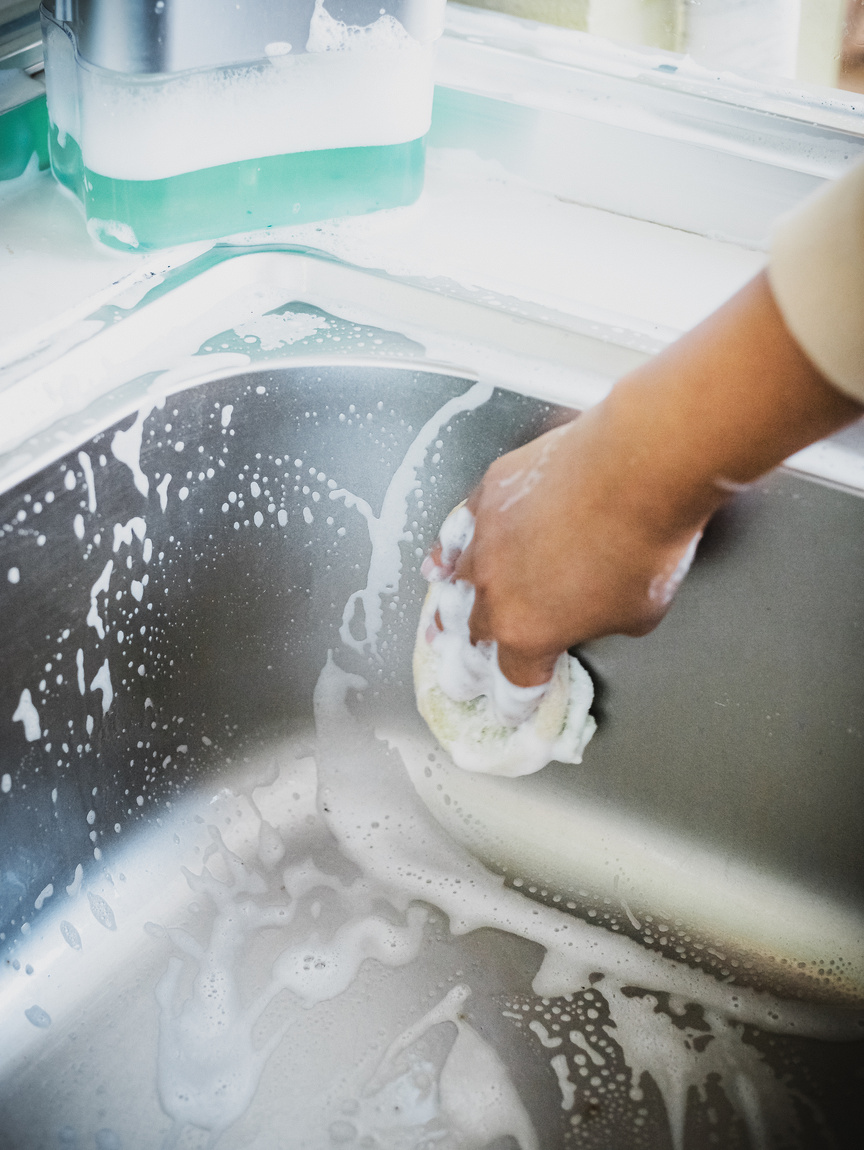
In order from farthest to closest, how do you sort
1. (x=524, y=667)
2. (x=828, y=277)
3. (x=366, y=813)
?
(x=366, y=813), (x=524, y=667), (x=828, y=277)

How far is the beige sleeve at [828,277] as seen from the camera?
0.40m

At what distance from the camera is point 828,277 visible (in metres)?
0.42

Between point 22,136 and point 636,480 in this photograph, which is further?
point 22,136

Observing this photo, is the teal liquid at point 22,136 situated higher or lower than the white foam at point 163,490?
higher

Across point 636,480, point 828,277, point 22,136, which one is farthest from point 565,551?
point 22,136

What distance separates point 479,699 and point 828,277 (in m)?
0.42

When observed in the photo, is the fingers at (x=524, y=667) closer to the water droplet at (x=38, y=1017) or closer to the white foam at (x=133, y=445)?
the white foam at (x=133, y=445)

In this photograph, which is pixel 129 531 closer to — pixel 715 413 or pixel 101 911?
pixel 101 911

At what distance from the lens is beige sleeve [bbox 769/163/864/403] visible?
405mm

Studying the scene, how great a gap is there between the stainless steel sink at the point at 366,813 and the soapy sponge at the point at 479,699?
4 cm

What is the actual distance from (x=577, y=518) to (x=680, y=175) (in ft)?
1.62

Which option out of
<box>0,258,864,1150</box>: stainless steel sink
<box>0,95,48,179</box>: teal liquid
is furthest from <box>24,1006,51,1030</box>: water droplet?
<box>0,95,48,179</box>: teal liquid

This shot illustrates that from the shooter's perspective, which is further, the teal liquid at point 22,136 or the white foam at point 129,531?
the teal liquid at point 22,136

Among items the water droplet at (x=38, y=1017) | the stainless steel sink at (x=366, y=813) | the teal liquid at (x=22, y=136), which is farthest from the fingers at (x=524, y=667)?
the teal liquid at (x=22, y=136)
